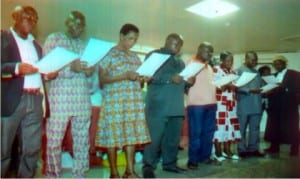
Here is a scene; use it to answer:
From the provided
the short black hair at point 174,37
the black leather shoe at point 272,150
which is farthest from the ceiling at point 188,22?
the black leather shoe at point 272,150

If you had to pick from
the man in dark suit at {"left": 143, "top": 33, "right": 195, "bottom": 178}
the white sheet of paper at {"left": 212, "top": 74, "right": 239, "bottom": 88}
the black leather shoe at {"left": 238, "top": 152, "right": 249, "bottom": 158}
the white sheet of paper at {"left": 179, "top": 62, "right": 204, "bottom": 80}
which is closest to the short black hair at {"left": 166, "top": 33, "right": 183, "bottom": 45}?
the man in dark suit at {"left": 143, "top": 33, "right": 195, "bottom": 178}

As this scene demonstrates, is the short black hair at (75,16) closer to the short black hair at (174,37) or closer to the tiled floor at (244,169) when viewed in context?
the short black hair at (174,37)

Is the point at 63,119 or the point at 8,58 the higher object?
the point at 8,58

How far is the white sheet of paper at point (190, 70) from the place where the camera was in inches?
72.8

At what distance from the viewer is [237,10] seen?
1.91 meters

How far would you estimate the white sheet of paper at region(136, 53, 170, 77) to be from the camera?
169 cm

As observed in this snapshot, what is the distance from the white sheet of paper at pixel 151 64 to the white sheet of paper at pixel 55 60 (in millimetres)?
321

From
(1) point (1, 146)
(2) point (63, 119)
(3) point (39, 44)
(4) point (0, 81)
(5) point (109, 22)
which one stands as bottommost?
(1) point (1, 146)

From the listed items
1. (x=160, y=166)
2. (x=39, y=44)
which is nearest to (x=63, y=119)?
(x=39, y=44)

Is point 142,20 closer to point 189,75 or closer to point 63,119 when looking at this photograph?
point 189,75

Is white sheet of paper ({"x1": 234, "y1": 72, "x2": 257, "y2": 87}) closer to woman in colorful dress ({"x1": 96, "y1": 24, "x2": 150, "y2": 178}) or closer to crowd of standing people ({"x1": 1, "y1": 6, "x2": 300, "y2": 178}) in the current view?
crowd of standing people ({"x1": 1, "y1": 6, "x2": 300, "y2": 178})

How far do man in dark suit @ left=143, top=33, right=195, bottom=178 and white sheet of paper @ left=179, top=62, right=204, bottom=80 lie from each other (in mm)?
26

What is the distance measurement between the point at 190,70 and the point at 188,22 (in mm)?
260

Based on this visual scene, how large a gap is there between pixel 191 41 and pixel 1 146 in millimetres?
1077
